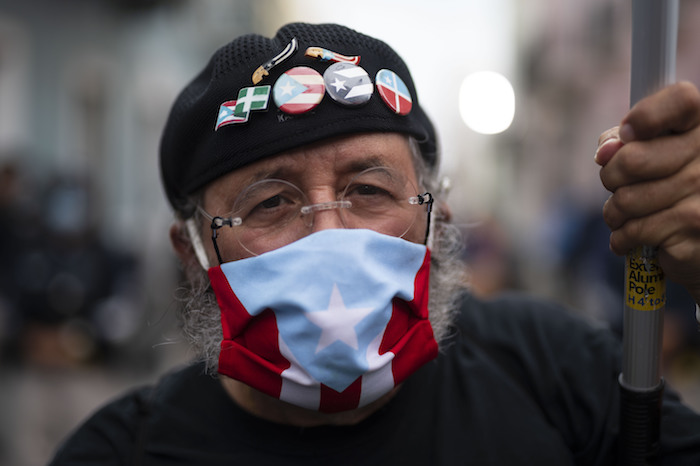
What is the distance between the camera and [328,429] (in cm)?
162

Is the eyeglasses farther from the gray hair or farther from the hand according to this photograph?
the hand

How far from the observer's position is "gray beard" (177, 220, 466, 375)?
5.69 ft

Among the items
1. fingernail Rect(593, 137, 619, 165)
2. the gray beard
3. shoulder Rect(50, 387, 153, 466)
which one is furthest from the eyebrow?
shoulder Rect(50, 387, 153, 466)

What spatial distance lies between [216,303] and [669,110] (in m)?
1.29

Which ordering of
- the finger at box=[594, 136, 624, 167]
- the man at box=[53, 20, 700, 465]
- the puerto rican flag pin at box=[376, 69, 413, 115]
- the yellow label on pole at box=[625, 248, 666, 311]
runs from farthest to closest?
the puerto rican flag pin at box=[376, 69, 413, 115], the man at box=[53, 20, 700, 465], the yellow label on pole at box=[625, 248, 666, 311], the finger at box=[594, 136, 624, 167]

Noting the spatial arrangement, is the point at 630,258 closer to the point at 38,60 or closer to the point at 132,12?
the point at 38,60

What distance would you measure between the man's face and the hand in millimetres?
635

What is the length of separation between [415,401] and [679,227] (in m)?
0.91

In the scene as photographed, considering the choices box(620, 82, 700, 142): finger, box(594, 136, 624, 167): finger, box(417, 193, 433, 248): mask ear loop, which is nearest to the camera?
box(620, 82, 700, 142): finger

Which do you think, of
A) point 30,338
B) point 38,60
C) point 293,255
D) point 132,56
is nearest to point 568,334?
point 293,255

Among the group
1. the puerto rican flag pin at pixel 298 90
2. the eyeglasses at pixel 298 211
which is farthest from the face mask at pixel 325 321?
the puerto rican flag pin at pixel 298 90

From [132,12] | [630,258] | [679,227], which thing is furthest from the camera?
[132,12]

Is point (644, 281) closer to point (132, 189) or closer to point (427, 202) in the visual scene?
point (427, 202)

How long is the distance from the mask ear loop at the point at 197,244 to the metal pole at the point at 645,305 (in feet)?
3.95
